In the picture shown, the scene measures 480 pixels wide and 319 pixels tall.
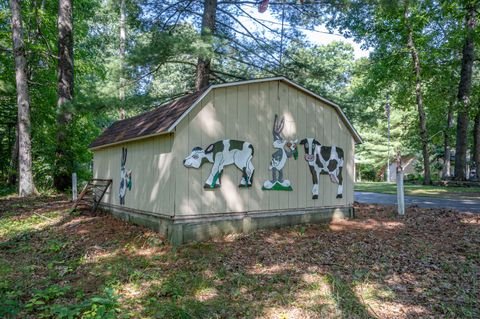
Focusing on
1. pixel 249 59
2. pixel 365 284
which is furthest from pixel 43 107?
pixel 365 284

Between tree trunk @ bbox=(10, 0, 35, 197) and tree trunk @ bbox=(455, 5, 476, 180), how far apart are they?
19.4 m

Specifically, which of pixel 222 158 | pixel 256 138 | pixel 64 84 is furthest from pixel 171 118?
pixel 64 84

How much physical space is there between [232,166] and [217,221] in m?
1.24

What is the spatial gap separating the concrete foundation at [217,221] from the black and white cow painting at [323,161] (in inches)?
23.7

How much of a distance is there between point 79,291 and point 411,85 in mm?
22314

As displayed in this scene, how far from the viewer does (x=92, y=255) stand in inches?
240

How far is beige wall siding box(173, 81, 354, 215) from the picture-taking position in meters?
6.70

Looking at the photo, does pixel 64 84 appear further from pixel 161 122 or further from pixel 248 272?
pixel 248 272

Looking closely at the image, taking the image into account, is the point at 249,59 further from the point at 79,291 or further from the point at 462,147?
the point at 462,147

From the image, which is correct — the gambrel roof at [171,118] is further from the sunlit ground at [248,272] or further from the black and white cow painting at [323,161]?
the sunlit ground at [248,272]

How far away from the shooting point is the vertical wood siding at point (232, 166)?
6.67 meters

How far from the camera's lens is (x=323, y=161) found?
29.1 ft

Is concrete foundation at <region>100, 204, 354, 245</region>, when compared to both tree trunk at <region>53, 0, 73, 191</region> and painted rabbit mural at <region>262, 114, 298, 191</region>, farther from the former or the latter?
tree trunk at <region>53, 0, 73, 191</region>

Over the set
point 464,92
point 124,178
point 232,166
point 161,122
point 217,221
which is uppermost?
point 464,92
